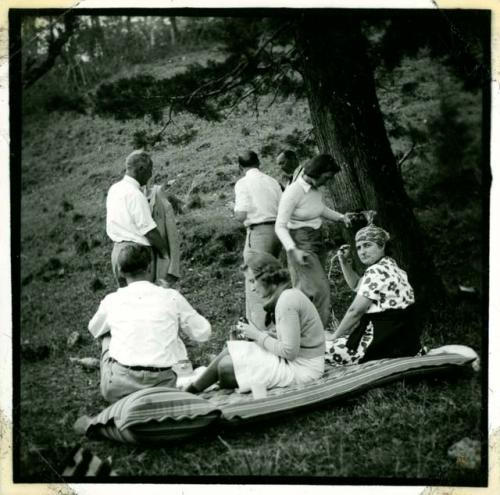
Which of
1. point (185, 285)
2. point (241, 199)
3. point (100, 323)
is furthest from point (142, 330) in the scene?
point (241, 199)

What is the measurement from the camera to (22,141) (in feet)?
24.8

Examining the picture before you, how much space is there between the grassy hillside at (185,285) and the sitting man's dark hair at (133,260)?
2.67 feet

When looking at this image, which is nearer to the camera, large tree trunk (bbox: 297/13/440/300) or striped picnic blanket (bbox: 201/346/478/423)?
striped picnic blanket (bbox: 201/346/478/423)

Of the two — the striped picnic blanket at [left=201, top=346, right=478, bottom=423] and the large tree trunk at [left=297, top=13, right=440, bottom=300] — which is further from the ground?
the large tree trunk at [left=297, top=13, right=440, bottom=300]

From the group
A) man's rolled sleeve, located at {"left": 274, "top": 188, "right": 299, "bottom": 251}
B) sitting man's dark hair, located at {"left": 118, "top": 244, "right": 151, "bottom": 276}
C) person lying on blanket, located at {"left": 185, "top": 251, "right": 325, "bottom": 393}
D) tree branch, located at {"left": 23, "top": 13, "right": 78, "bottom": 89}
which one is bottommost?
person lying on blanket, located at {"left": 185, "top": 251, "right": 325, "bottom": 393}

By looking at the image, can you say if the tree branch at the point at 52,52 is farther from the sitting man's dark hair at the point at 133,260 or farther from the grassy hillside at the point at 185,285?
the sitting man's dark hair at the point at 133,260

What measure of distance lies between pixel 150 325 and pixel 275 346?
1.01 meters

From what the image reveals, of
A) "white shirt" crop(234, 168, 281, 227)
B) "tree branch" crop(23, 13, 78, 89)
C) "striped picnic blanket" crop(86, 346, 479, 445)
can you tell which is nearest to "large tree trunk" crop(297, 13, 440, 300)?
"white shirt" crop(234, 168, 281, 227)

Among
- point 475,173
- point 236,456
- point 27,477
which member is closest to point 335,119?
point 475,173

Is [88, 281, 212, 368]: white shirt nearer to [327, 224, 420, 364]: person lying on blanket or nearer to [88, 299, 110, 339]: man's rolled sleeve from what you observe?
[88, 299, 110, 339]: man's rolled sleeve

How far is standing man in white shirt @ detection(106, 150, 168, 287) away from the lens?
7.27 meters

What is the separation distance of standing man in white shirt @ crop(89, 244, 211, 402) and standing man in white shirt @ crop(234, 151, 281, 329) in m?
0.80

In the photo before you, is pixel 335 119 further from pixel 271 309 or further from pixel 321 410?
pixel 321 410

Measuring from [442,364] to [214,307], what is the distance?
2.05 m
